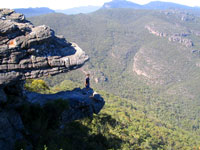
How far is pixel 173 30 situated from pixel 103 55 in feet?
278

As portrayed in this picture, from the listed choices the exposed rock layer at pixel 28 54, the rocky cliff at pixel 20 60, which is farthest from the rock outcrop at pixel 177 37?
the exposed rock layer at pixel 28 54

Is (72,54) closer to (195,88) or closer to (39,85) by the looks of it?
(39,85)

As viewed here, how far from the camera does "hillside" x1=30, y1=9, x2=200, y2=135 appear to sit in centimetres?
9256

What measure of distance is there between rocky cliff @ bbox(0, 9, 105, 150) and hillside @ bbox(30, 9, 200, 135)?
2676 inches

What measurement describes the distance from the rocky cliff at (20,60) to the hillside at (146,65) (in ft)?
223

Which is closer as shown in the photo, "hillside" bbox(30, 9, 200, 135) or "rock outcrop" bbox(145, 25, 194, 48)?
"hillside" bbox(30, 9, 200, 135)

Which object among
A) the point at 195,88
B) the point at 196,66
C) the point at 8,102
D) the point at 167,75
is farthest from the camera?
the point at 196,66

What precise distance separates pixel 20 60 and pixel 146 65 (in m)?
133

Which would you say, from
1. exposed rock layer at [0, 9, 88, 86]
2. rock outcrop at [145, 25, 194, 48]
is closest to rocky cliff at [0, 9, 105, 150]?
exposed rock layer at [0, 9, 88, 86]

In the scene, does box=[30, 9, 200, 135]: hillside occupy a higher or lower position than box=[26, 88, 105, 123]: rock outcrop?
lower

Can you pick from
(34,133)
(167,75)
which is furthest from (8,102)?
(167,75)

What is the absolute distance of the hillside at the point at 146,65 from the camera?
9256 centimetres

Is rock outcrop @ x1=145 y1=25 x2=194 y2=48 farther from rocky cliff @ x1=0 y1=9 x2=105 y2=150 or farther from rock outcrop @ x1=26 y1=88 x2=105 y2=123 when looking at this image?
rocky cliff @ x1=0 y1=9 x2=105 y2=150

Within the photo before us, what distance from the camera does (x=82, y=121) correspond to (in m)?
18.0
